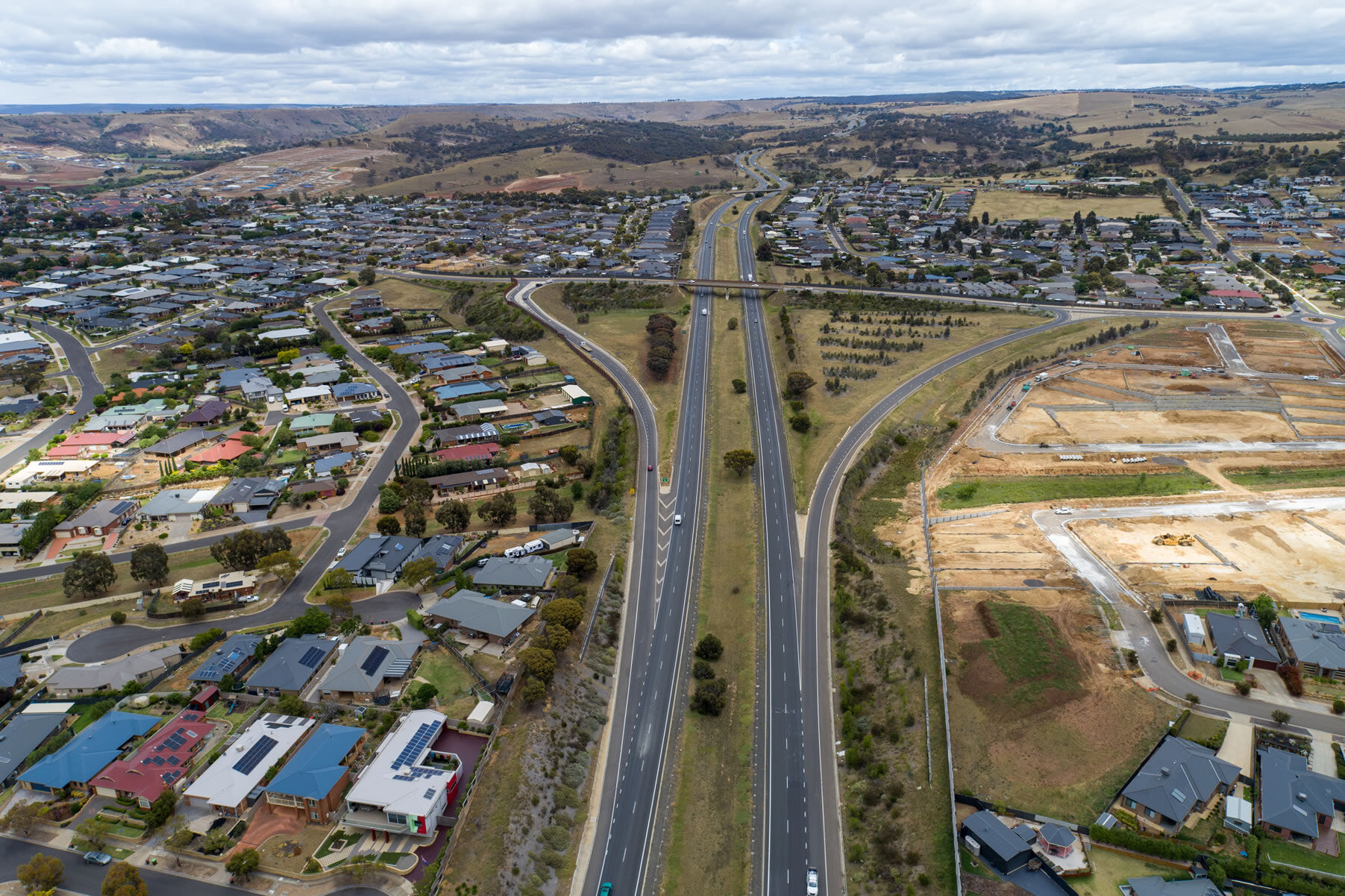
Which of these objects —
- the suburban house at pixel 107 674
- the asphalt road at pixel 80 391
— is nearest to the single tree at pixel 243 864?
the suburban house at pixel 107 674

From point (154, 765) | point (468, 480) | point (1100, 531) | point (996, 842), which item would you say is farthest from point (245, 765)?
point (1100, 531)

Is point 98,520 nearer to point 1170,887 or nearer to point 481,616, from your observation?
point 481,616

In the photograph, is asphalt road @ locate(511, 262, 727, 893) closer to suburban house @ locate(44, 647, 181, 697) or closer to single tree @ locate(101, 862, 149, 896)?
single tree @ locate(101, 862, 149, 896)

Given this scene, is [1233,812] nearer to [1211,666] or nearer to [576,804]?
[1211,666]

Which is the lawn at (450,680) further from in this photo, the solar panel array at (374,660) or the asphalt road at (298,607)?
the asphalt road at (298,607)

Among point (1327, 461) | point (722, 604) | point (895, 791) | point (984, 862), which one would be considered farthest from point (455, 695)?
point (1327, 461)

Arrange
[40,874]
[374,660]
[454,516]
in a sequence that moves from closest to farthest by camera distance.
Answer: [40,874], [374,660], [454,516]
